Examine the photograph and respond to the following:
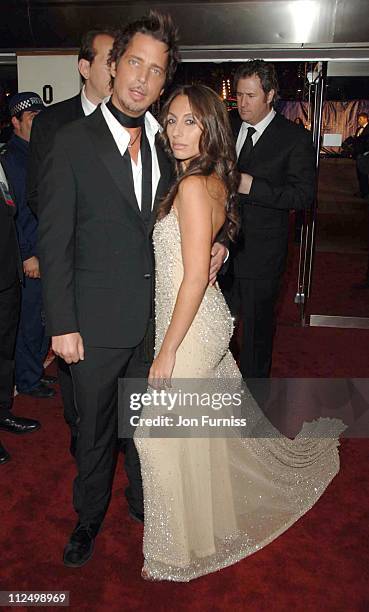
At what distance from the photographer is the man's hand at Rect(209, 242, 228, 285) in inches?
91.1

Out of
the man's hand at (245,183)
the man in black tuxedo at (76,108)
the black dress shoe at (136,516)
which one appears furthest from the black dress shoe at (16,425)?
the man's hand at (245,183)

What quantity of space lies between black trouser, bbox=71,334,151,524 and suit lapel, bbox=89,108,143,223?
54 centimetres

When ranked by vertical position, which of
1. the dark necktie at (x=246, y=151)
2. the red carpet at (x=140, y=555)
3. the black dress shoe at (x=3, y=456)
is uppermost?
the dark necktie at (x=246, y=151)

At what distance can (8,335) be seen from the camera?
311 cm

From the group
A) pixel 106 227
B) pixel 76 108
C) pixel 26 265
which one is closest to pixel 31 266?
pixel 26 265

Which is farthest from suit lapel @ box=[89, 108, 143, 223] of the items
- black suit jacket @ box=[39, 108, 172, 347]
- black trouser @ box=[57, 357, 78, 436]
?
black trouser @ box=[57, 357, 78, 436]

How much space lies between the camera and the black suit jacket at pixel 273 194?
3.08m

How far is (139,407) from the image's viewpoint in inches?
97.7

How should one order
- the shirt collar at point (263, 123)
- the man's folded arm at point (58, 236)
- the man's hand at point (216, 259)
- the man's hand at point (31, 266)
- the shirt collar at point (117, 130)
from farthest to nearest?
1. the man's hand at point (31, 266)
2. the shirt collar at point (263, 123)
3. the man's hand at point (216, 259)
4. the shirt collar at point (117, 130)
5. the man's folded arm at point (58, 236)

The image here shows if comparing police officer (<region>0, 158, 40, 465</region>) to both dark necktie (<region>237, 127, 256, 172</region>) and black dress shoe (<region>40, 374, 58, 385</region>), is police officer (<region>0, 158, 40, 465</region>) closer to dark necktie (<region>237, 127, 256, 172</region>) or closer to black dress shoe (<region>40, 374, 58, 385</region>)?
black dress shoe (<region>40, 374, 58, 385</region>)

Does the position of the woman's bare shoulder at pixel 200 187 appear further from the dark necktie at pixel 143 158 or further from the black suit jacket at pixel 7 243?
the black suit jacket at pixel 7 243

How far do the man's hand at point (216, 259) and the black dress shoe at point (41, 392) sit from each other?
180 centimetres

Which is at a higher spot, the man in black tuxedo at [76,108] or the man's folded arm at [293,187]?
the man in black tuxedo at [76,108]

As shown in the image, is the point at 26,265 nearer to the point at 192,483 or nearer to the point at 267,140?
the point at 267,140
